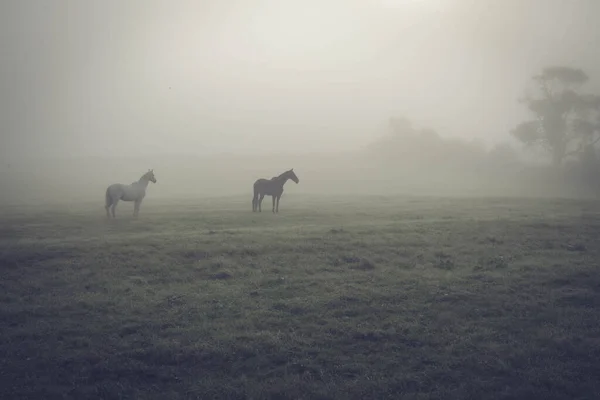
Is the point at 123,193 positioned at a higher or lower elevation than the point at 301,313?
higher

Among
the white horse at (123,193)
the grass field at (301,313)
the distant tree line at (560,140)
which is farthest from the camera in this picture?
the distant tree line at (560,140)

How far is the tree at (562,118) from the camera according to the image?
71.6 m

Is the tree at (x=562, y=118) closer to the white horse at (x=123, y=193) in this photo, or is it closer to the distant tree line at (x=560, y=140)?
the distant tree line at (x=560, y=140)

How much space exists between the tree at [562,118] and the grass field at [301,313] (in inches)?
2166

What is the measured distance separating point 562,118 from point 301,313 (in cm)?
7364

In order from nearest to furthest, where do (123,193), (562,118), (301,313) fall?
(301,313) → (123,193) → (562,118)

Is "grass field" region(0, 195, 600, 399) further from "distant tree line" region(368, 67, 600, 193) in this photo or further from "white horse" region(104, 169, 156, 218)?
"distant tree line" region(368, 67, 600, 193)

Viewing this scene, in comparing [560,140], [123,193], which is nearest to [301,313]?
[123,193]

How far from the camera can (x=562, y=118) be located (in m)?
73.2

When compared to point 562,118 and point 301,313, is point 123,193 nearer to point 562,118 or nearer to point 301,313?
point 301,313

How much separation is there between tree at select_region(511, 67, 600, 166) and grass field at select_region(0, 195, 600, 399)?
55026mm

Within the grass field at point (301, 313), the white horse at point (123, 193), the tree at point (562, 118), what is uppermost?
the tree at point (562, 118)

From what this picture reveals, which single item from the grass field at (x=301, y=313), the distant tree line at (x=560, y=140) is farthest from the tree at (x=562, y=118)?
the grass field at (x=301, y=313)

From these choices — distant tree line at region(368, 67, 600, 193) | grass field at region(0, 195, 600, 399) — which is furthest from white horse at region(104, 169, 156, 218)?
distant tree line at region(368, 67, 600, 193)
